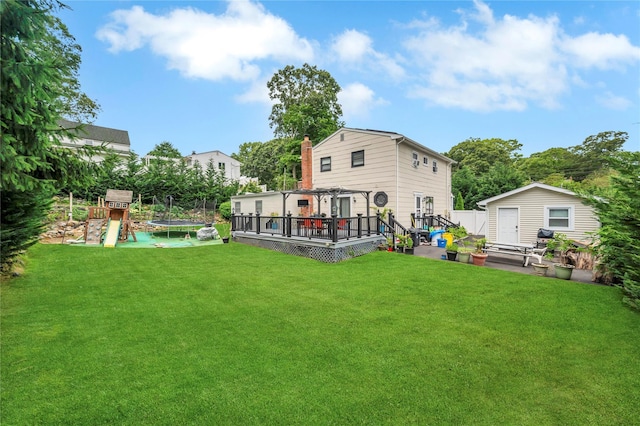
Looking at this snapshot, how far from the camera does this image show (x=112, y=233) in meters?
12.6

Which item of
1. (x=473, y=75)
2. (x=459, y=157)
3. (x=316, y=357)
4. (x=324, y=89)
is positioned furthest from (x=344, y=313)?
(x=459, y=157)

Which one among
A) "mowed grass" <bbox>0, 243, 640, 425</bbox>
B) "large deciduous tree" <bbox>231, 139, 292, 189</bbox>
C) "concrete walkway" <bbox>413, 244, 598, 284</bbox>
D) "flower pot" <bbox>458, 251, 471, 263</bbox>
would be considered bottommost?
"mowed grass" <bbox>0, 243, 640, 425</bbox>

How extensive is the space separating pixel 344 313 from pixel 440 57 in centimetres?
1543

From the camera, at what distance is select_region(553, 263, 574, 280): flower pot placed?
22.9 ft

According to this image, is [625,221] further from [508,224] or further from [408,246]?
[508,224]

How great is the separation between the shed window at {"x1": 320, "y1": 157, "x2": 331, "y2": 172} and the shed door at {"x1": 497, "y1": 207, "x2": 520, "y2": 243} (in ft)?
28.9

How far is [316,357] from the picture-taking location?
136 inches

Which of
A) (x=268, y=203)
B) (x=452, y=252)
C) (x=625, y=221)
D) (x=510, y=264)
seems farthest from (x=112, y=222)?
(x=625, y=221)

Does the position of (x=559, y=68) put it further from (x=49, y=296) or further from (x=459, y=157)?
(x=459, y=157)

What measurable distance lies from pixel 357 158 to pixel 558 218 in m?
8.96

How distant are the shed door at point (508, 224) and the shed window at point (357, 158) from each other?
22.4 ft

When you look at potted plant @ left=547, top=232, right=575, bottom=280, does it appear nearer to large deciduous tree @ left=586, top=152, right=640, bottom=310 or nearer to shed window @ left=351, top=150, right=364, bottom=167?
large deciduous tree @ left=586, top=152, right=640, bottom=310

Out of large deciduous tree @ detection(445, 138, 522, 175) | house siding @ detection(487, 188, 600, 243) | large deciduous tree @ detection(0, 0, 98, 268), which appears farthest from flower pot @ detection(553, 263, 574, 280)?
large deciduous tree @ detection(445, 138, 522, 175)

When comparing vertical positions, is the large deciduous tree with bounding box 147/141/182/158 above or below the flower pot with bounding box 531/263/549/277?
above
